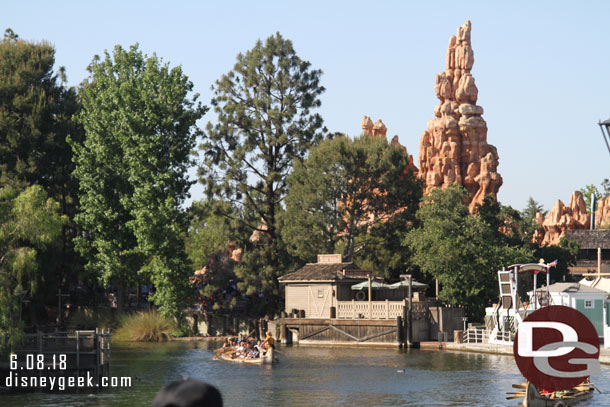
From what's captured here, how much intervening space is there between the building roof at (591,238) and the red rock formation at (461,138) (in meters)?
33.7

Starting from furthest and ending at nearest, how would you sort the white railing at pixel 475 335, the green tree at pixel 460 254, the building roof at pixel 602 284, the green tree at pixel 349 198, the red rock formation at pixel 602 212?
the red rock formation at pixel 602 212 < the green tree at pixel 349 198 < the green tree at pixel 460 254 < the white railing at pixel 475 335 < the building roof at pixel 602 284

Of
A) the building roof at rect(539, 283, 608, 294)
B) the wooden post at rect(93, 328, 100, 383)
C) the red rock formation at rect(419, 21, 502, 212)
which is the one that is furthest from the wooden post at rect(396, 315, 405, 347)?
the red rock formation at rect(419, 21, 502, 212)

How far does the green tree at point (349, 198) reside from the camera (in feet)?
243

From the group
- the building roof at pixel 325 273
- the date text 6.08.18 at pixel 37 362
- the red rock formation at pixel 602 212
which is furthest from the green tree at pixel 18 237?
the red rock formation at pixel 602 212

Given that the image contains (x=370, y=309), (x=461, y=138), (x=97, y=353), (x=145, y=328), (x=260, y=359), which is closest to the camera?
(x=97, y=353)

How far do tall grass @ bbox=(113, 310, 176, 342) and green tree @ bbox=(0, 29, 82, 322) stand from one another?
256 inches

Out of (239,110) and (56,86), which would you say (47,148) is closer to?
(56,86)

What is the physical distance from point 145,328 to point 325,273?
14057 mm

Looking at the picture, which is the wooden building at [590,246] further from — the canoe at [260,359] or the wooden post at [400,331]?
the canoe at [260,359]

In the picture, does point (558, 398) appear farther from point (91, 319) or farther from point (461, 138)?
point (461, 138)

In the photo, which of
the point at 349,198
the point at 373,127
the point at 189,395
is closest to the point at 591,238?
the point at 349,198

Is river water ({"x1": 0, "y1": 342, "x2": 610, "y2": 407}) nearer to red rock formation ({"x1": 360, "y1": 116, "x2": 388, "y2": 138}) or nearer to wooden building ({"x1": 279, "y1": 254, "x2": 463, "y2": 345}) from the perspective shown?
wooden building ({"x1": 279, "y1": 254, "x2": 463, "y2": 345})

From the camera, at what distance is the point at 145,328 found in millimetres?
68750

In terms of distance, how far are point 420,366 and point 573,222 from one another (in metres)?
89.7
